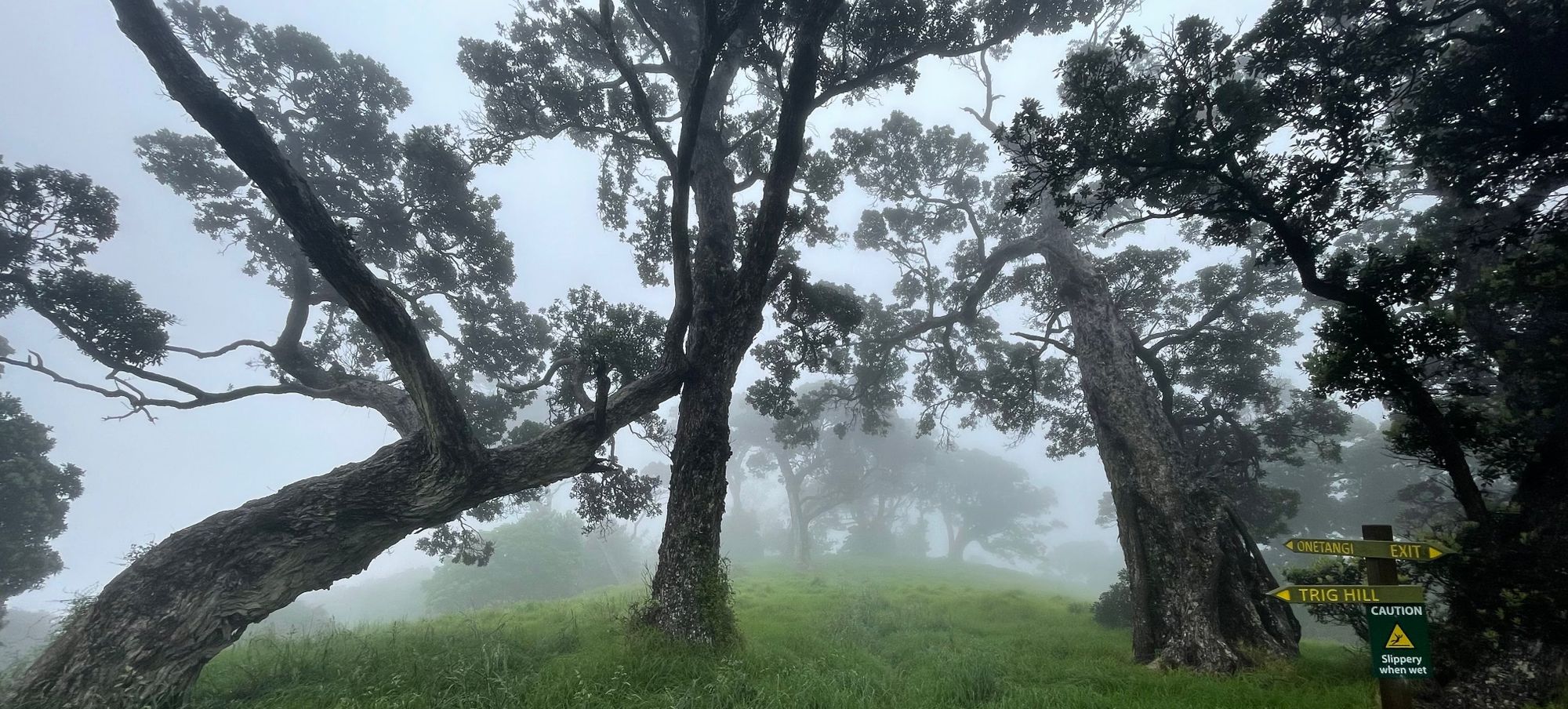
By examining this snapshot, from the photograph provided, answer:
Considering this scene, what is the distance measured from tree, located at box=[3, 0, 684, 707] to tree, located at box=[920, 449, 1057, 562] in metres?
45.5

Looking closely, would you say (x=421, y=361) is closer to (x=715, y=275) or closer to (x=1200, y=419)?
(x=715, y=275)

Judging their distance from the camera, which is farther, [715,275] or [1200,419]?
[1200,419]

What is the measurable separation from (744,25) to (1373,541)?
442 inches

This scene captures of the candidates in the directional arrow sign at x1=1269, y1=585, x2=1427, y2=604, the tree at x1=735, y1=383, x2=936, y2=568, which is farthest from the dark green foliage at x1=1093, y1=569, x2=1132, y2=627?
the tree at x1=735, y1=383, x2=936, y2=568

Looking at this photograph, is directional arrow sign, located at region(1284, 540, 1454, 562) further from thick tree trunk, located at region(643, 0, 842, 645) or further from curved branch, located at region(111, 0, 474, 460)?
curved branch, located at region(111, 0, 474, 460)

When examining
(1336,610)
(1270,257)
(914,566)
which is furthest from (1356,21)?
(914,566)

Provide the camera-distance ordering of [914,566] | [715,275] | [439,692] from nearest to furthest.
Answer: [439,692] → [715,275] → [914,566]

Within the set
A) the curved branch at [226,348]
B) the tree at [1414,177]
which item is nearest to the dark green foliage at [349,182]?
the curved branch at [226,348]

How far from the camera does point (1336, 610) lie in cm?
704

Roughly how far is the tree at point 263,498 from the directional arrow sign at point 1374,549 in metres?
7.74

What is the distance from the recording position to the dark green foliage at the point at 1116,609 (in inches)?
493

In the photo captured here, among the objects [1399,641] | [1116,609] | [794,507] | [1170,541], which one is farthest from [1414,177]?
[794,507]

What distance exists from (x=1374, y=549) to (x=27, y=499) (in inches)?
1029

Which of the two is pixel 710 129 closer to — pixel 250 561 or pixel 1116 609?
pixel 250 561
